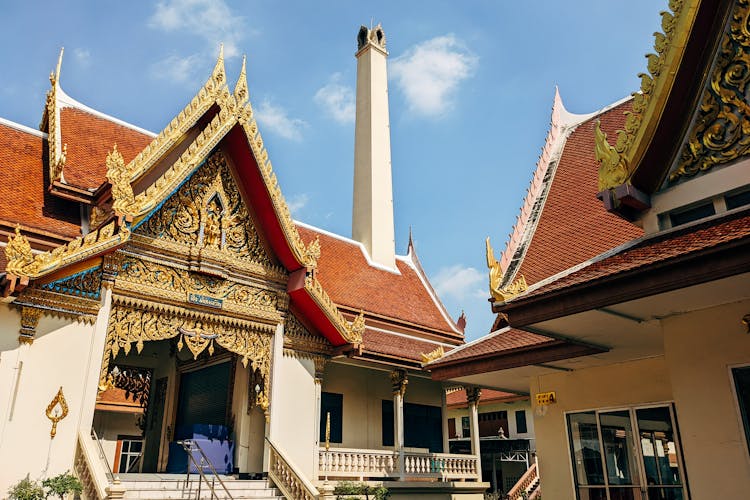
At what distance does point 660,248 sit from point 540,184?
15.9ft

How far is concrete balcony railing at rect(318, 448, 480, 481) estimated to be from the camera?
12.1m

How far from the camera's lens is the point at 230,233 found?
11562 mm

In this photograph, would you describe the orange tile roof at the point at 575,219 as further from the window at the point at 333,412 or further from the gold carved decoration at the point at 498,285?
the window at the point at 333,412

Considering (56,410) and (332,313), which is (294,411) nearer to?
(332,313)

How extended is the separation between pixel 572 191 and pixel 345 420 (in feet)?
23.0

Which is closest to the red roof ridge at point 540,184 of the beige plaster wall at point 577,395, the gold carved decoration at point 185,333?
the beige plaster wall at point 577,395

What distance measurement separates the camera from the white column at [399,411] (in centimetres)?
1313

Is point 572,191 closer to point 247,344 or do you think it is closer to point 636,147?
point 636,147

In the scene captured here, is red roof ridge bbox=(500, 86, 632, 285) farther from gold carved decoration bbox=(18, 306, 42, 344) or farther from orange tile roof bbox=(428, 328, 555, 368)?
gold carved decoration bbox=(18, 306, 42, 344)

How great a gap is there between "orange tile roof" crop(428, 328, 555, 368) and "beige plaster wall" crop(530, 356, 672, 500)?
2.65 ft

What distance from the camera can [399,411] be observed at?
13.7 metres

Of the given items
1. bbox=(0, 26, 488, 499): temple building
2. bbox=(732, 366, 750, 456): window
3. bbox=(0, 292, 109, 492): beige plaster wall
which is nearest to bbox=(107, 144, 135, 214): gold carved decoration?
bbox=(0, 26, 488, 499): temple building

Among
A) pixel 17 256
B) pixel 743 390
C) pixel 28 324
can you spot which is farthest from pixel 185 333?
pixel 743 390

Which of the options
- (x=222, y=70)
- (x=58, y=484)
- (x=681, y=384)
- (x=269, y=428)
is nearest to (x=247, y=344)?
(x=269, y=428)
